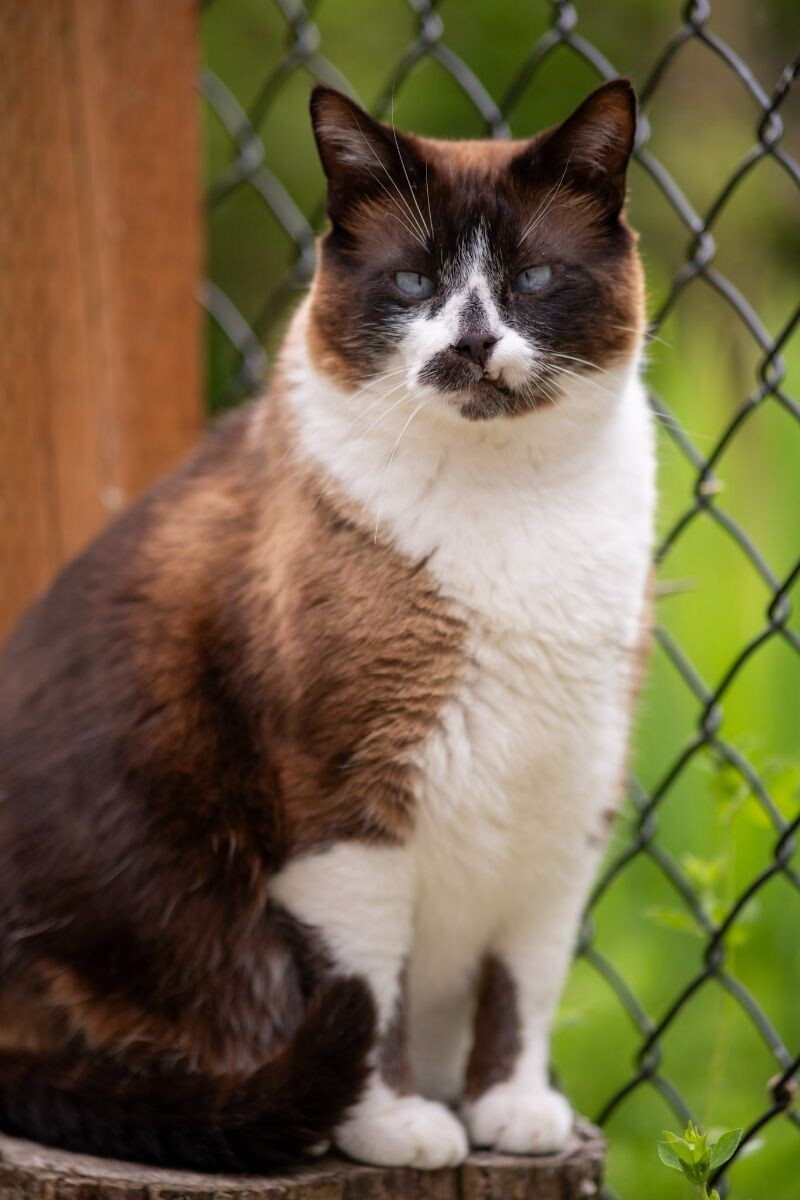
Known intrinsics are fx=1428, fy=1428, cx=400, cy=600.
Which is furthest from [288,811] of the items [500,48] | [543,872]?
[500,48]

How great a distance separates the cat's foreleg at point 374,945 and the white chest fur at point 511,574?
0.15ft

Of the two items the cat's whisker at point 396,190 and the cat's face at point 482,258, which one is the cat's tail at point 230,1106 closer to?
the cat's face at point 482,258

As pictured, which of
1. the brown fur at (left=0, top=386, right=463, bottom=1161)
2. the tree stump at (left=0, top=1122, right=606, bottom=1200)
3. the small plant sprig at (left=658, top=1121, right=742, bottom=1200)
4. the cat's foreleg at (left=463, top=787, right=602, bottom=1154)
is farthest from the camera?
the cat's foreleg at (left=463, top=787, right=602, bottom=1154)

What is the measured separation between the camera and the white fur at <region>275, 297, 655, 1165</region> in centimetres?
127

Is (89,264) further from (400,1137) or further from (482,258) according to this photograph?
(400,1137)

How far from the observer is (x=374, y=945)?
129 cm

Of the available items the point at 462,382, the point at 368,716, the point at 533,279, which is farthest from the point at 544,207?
the point at 368,716

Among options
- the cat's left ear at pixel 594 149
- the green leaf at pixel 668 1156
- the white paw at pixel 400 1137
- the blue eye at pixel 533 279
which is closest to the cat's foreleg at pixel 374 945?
the white paw at pixel 400 1137

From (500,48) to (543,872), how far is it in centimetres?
225

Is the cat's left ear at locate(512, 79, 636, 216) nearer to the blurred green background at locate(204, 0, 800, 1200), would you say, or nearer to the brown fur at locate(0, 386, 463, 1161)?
the blurred green background at locate(204, 0, 800, 1200)

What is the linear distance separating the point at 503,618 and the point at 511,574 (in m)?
0.04

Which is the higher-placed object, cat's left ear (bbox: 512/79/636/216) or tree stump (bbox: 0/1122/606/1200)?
cat's left ear (bbox: 512/79/636/216)

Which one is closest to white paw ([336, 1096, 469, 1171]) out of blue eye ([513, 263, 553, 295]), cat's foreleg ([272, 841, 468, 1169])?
cat's foreleg ([272, 841, 468, 1169])

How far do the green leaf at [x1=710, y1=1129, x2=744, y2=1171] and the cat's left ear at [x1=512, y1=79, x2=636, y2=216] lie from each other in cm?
78
